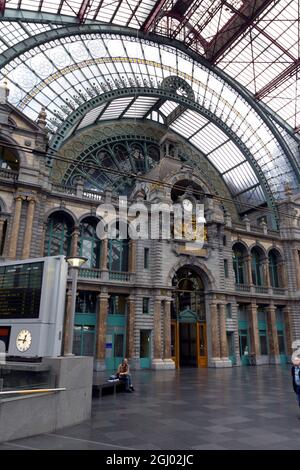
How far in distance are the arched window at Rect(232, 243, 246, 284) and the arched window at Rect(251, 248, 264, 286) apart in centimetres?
172

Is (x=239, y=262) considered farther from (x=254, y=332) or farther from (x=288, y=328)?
(x=288, y=328)

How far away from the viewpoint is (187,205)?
35.3 metres

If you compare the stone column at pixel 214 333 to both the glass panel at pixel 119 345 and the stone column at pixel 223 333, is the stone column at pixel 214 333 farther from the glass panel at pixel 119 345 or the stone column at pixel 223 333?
the glass panel at pixel 119 345

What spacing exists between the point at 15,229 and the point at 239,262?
25922mm

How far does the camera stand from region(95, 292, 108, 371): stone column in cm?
2747

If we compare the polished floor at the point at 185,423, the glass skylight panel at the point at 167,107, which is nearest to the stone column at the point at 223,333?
the polished floor at the point at 185,423

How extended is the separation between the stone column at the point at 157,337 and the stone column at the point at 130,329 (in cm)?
191

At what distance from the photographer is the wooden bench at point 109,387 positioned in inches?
575

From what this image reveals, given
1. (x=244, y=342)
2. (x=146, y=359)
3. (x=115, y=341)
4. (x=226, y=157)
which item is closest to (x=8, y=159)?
(x=115, y=341)

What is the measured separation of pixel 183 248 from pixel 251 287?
11.1 meters

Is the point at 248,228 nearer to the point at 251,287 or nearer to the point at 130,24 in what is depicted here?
the point at 251,287

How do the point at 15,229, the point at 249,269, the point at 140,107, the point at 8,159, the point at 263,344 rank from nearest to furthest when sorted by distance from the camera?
1. the point at 15,229
2. the point at 8,159
3. the point at 263,344
4. the point at 249,269
5. the point at 140,107

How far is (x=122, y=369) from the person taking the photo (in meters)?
17.2

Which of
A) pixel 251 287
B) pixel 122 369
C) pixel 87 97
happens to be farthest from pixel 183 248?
pixel 87 97
